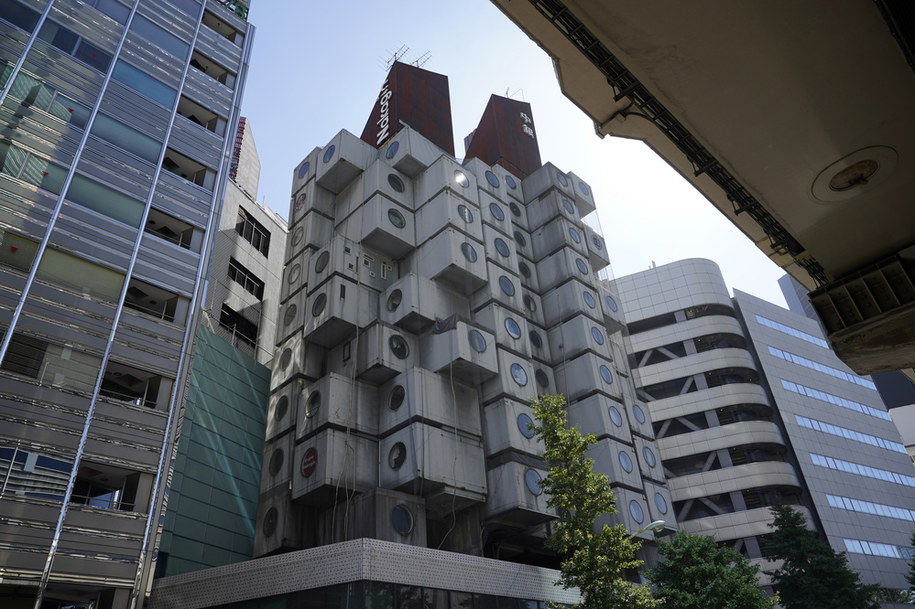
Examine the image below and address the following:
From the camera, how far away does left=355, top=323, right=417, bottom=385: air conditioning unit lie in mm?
32094

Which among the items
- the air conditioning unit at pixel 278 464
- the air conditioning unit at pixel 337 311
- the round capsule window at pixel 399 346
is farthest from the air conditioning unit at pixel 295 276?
the air conditioning unit at pixel 278 464

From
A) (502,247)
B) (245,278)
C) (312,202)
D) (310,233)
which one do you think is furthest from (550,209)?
(245,278)

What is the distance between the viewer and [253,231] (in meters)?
45.2

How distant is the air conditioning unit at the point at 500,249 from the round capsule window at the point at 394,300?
7281 millimetres

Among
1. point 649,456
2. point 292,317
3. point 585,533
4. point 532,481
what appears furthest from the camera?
point 649,456

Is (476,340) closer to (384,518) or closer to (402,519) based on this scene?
(402,519)

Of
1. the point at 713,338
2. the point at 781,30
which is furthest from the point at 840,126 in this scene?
the point at 713,338

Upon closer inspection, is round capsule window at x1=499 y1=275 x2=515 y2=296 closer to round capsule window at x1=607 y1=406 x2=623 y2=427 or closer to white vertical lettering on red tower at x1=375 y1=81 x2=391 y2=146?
round capsule window at x1=607 y1=406 x2=623 y2=427

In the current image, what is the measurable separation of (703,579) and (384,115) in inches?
1427

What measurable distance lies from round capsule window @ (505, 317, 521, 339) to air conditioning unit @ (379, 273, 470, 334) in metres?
3.09

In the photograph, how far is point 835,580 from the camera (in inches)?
1444

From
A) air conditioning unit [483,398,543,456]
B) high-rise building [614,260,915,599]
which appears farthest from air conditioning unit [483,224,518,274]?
high-rise building [614,260,915,599]

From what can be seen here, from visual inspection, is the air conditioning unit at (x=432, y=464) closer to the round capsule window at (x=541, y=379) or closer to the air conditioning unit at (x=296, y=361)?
the air conditioning unit at (x=296, y=361)

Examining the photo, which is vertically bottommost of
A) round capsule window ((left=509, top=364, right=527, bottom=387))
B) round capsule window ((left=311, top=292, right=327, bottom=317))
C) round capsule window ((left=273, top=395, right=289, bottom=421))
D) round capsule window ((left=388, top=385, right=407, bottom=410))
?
round capsule window ((left=388, top=385, right=407, bottom=410))
